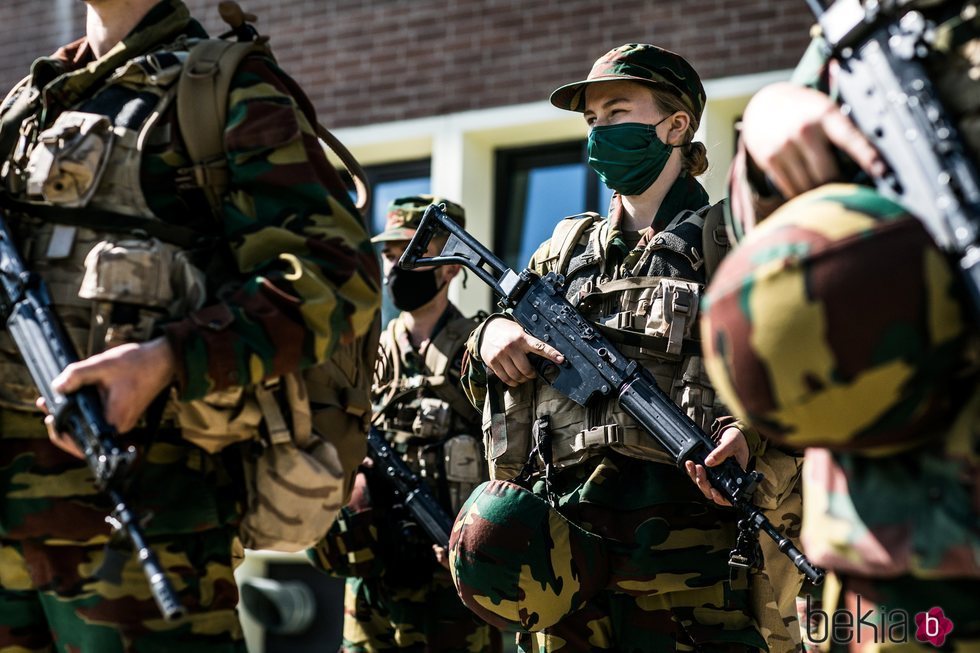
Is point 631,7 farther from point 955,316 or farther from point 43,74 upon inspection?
point 955,316

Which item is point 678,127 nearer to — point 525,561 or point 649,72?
point 649,72

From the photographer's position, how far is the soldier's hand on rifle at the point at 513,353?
13.7ft

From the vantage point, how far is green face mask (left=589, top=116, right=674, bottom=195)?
4.22m

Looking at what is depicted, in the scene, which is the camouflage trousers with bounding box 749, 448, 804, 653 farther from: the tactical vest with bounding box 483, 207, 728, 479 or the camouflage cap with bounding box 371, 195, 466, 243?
the camouflage cap with bounding box 371, 195, 466, 243

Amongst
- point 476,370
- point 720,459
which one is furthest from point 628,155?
point 720,459

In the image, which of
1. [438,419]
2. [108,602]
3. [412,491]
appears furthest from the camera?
[438,419]

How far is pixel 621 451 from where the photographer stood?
4.01 m

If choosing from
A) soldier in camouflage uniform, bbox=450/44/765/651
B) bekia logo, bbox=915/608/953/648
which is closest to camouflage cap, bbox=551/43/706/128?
soldier in camouflage uniform, bbox=450/44/765/651

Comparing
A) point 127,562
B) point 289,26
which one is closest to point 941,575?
point 127,562

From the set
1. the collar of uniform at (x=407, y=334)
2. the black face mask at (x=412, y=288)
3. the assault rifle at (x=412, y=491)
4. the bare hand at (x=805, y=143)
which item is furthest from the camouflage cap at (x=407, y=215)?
the bare hand at (x=805, y=143)

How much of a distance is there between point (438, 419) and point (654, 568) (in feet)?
6.12

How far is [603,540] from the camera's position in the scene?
13.0 ft

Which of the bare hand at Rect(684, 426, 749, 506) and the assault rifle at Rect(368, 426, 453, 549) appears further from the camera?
the assault rifle at Rect(368, 426, 453, 549)

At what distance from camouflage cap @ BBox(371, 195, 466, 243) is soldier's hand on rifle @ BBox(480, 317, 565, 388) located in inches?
69.9
